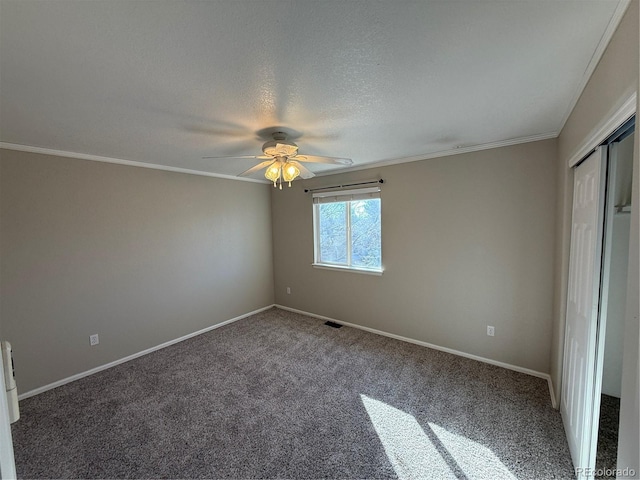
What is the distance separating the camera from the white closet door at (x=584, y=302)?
1.46 meters

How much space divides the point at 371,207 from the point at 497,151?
1514mm

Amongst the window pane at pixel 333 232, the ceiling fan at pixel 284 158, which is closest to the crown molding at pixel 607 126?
the ceiling fan at pixel 284 158

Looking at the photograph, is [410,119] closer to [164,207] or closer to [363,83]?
[363,83]

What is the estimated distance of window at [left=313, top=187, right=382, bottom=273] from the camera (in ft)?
11.9

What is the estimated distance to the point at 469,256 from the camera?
2.87m

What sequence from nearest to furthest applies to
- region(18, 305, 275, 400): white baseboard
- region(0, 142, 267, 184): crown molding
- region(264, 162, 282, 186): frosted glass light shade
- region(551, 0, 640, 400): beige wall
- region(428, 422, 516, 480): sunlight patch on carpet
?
region(551, 0, 640, 400): beige wall → region(428, 422, 516, 480): sunlight patch on carpet → region(264, 162, 282, 186): frosted glass light shade → region(0, 142, 267, 184): crown molding → region(18, 305, 275, 400): white baseboard

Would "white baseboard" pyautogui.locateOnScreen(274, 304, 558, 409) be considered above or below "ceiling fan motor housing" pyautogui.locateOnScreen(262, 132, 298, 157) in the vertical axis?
below

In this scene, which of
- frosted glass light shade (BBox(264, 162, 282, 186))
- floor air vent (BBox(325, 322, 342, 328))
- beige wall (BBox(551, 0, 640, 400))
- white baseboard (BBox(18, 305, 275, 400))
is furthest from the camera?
floor air vent (BBox(325, 322, 342, 328))

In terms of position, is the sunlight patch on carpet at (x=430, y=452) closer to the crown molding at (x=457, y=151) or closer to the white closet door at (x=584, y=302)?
the white closet door at (x=584, y=302)

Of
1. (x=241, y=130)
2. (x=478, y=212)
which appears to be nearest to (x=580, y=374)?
(x=478, y=212)

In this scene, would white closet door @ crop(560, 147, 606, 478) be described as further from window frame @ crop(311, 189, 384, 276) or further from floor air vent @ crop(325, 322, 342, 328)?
floor air vent @ crop(325, 322, 342, 328)

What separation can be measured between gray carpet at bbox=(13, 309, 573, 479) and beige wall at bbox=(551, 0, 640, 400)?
26.6 inches

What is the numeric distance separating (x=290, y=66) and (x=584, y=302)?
7.03 ft

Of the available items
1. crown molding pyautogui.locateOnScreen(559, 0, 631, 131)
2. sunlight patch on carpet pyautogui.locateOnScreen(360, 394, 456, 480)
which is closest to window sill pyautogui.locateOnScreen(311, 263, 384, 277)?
sunlight patch on carpet pyautogui.locateOnScreen(360, 394, 456, 480)
